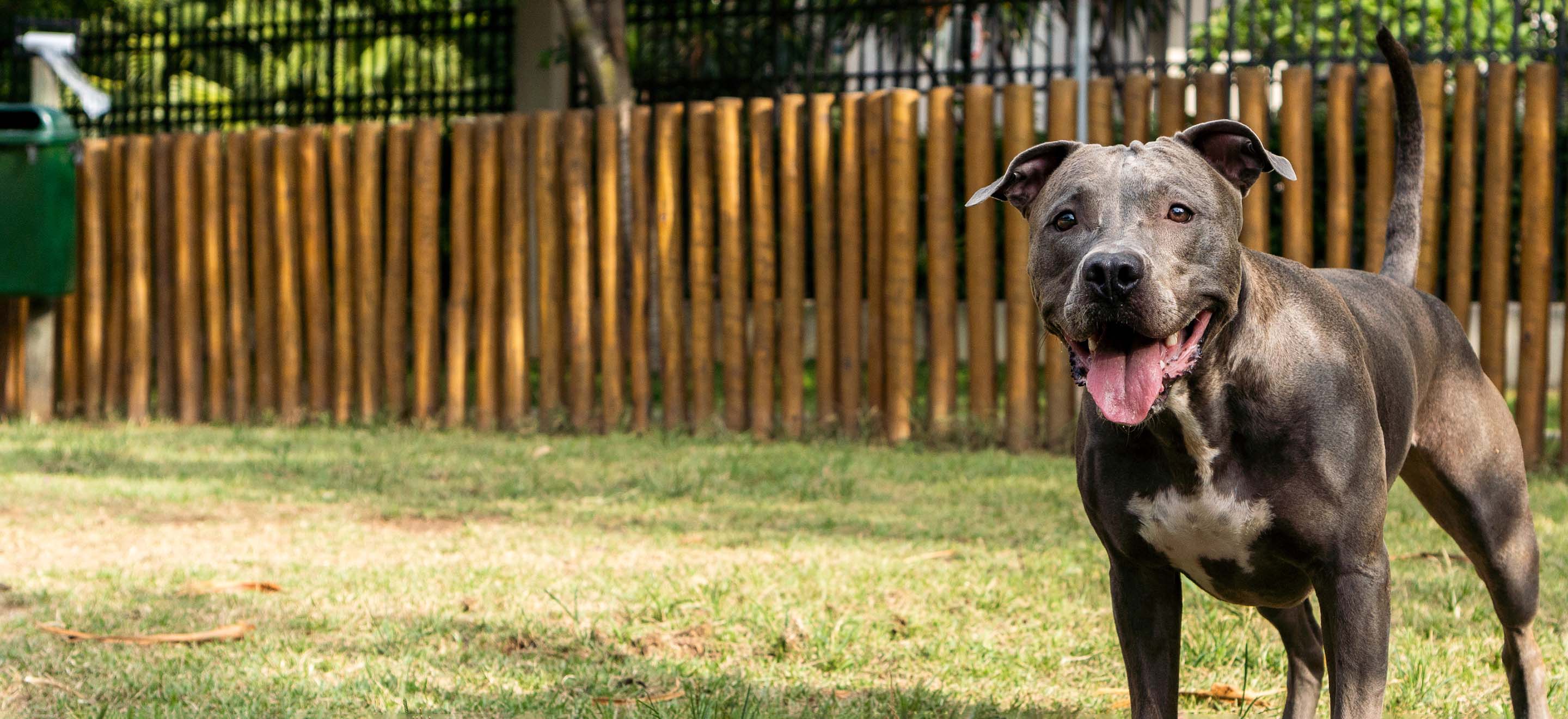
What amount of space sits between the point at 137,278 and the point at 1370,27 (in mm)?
8876

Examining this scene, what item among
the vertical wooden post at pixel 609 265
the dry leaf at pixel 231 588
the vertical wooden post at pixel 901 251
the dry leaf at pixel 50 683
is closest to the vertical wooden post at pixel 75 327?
the vertical wooden post at pixel 609 265

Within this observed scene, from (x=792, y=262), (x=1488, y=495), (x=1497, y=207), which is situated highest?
(x=1497, y=207)

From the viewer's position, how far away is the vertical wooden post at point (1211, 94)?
717cm

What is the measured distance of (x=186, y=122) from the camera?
11.5 metres

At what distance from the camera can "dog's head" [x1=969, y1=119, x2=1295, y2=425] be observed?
8.36 feet

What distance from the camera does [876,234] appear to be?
781cm

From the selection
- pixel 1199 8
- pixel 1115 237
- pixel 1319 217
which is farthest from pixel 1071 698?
pixel 1199 8

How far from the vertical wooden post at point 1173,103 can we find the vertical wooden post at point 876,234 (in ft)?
4.72

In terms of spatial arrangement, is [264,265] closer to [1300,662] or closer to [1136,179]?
[1300,662]

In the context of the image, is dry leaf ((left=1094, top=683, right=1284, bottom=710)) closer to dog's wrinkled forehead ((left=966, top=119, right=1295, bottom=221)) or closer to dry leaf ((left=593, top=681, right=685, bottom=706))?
dry leaf ((left=593, top=681, right=685, bottom=706))

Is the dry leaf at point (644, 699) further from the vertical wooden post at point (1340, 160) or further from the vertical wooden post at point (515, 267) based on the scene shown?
the vertical wooden post at point (515, 267)

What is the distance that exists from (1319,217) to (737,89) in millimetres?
Answer: 3720

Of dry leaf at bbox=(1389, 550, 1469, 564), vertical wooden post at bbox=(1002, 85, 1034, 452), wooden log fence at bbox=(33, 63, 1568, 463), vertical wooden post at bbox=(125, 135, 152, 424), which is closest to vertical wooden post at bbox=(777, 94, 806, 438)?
wooden log fence at bbox=(33, 63, 1568, 463)

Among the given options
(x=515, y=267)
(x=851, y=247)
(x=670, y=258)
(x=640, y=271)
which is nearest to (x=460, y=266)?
(x=515, y=267)
